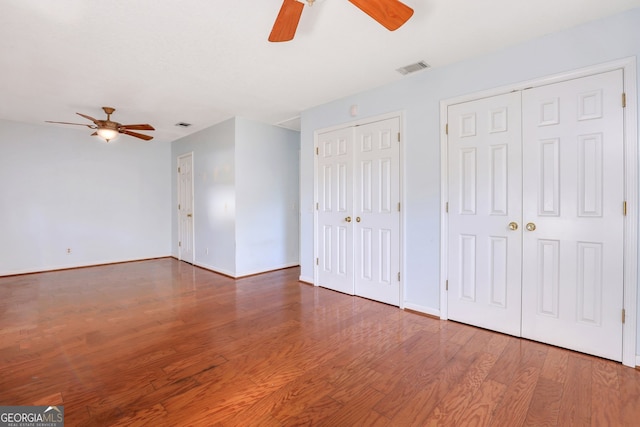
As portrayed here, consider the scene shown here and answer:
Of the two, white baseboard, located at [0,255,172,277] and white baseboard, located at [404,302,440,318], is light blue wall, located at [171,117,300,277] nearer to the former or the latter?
white baseboard, located at [0,255,172,277]

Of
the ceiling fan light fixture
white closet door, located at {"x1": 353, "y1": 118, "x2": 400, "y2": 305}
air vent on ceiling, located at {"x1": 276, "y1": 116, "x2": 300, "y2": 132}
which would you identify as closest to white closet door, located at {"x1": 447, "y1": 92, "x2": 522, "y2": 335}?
white closet door, located at {"x1": 353, "y1": 118, "x2": 400, "y2": 305}

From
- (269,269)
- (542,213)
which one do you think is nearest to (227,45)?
(542,213)

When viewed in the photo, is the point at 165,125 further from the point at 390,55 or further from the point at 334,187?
the point at 390,55

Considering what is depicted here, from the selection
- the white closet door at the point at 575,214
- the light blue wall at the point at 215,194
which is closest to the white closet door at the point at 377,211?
the white closet door at the point at 575,214

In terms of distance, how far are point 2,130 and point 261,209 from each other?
4.29m

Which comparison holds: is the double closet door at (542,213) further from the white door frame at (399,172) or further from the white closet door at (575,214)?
the white door frame at (399,172)

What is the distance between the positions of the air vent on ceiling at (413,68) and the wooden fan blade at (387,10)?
1.24 m

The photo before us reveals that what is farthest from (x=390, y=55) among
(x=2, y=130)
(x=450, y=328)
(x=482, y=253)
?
(x=2, y=130)

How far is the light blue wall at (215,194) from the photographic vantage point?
4.80 metres

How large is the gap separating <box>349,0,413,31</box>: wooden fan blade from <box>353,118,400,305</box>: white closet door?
1.60 meters

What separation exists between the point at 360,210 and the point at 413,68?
65.0 inches

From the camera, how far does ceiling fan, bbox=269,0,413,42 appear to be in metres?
1.62

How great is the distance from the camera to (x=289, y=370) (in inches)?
82.7

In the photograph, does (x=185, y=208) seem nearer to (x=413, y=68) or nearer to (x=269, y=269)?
(x=269, y=269)
